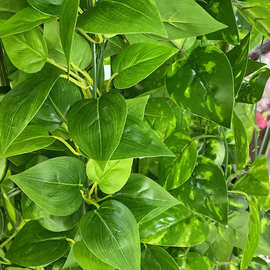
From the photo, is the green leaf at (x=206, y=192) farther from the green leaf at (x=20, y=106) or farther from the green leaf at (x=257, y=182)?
→ the green leaf at (x=20, y=106)

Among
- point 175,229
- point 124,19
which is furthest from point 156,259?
point 124,19

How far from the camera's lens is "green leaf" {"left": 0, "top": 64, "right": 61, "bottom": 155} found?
34cm

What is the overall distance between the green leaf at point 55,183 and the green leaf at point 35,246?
90mm

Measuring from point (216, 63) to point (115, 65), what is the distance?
12 cm

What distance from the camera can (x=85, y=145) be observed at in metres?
0.34

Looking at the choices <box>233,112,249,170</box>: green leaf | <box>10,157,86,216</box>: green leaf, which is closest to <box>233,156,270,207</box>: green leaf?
<box>233,112,249,170</box>: green leaf

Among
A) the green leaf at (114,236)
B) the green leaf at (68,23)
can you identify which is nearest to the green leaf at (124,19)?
the green leaf at (68,23)

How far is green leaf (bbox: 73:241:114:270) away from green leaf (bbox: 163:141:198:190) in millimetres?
142

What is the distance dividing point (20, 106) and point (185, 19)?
0.66ft

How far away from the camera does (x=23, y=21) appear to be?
34 cm

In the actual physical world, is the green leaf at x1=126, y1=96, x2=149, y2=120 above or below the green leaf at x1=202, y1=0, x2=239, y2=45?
below

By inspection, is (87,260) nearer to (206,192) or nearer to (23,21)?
(206,192)

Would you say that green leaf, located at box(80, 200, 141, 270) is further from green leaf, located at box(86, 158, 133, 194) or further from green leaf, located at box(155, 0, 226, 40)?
green leaf, located at box(155, 0, 226, 40)

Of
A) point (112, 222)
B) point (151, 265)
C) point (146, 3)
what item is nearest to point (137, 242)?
point (112, 222)
